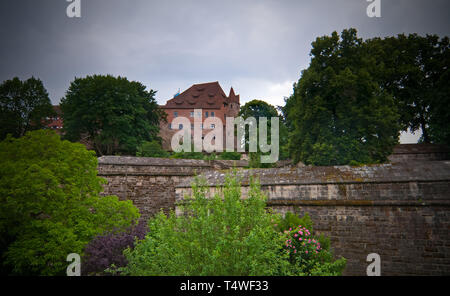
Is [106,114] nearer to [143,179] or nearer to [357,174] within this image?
[143,179]

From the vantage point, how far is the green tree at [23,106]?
28.2m

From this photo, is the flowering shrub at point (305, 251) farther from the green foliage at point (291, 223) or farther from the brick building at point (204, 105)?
the brick building at point (204, 105)

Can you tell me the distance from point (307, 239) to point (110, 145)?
2542cm

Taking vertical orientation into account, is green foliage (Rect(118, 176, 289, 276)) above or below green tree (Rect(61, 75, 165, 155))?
below

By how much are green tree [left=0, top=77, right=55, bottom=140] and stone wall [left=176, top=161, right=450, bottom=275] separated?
33.0 m

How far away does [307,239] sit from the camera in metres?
6.84

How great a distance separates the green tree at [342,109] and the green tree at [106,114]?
1788 cm

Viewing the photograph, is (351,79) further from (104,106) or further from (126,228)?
(104,106)

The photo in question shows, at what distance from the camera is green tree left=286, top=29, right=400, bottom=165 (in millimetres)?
17062

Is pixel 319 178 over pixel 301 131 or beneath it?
beneath

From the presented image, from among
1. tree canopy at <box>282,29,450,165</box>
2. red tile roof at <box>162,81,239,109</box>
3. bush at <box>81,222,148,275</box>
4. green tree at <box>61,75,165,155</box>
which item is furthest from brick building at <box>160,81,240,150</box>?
bush at <box>81,222,148,275</box>

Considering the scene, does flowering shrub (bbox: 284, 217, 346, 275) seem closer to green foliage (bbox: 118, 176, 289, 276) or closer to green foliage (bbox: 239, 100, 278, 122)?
green foliage (bbox: 118, 176, 289, 276)

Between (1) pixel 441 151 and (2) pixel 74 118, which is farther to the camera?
(2) pixel 74 118
